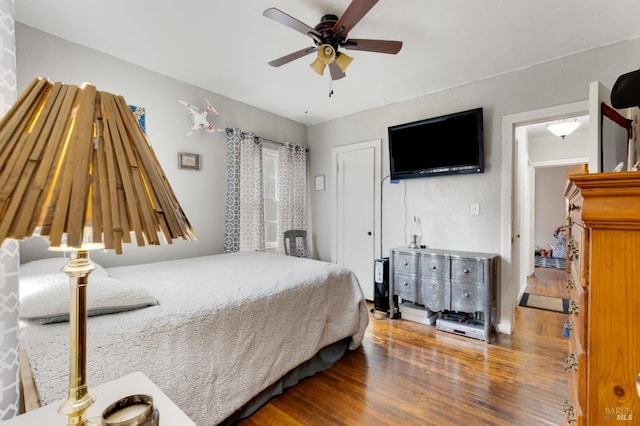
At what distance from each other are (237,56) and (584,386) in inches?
120

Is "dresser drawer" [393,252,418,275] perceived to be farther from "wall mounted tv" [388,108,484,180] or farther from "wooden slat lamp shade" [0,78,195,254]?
"wooden slat lamp shade" [0,78,195,254]

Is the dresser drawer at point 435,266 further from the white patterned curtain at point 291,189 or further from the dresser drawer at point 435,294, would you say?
the white patterned curtain at point 291,189

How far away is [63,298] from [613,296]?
6.20 ft

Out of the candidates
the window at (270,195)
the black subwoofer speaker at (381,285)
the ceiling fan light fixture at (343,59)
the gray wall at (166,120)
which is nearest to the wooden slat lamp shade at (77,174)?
the ceiling fan light fixture at (343,59)

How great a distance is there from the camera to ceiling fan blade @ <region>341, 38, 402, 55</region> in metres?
1.95

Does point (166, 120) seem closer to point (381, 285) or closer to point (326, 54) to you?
point (326, 54)

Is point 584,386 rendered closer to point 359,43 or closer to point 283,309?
point 283,309

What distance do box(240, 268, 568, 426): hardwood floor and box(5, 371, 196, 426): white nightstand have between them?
1075mm

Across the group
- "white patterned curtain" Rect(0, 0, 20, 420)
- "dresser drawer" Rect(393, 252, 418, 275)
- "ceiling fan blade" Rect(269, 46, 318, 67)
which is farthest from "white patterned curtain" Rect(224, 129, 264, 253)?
"white patterned curtain" Rect(0, 0, 20, 420)

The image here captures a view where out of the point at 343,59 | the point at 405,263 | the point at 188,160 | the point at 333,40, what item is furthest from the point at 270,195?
the point at 333,40

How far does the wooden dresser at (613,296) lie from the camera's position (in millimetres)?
656

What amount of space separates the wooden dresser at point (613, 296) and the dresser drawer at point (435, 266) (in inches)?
89.8

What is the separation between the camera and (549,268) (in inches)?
245

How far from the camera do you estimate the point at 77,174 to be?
444mm
